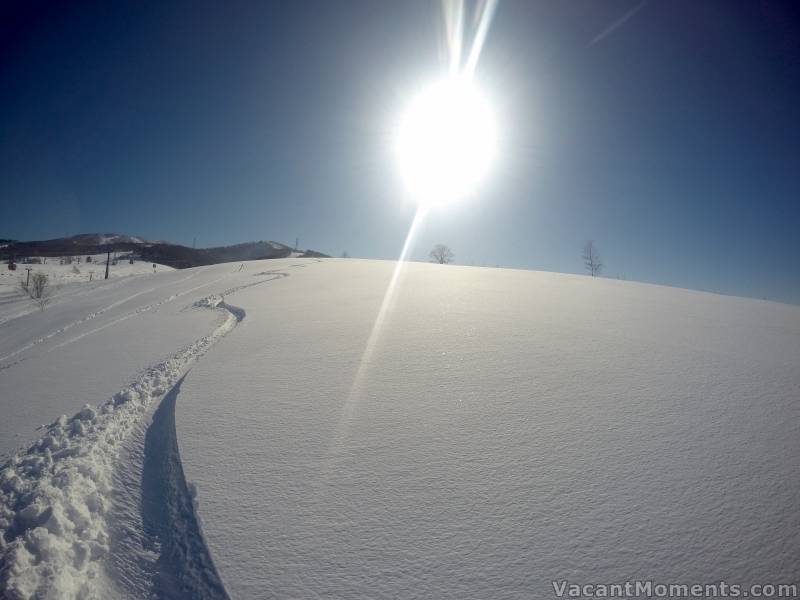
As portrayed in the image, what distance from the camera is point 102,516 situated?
209 centimetres

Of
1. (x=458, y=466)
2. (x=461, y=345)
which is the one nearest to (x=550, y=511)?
(x=458, y=466)

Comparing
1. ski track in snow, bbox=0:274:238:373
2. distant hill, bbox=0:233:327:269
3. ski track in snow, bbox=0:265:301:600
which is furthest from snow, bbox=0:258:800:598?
distant hill, bbox=0:233:327:269

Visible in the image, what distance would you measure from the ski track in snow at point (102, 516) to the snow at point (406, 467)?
0.01 metres

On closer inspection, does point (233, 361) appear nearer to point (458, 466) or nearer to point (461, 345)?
point (461, 345)

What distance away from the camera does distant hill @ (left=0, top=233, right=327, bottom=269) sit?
60.2 metres

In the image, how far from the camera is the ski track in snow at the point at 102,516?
65.1 inches

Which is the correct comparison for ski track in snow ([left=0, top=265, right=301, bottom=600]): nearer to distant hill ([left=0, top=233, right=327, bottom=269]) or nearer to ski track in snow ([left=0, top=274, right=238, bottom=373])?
ski track in snow ([left=0, top=274, right=238, bottom=373])

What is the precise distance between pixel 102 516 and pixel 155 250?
8330cm

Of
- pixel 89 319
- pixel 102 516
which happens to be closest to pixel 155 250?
pixel 89 319

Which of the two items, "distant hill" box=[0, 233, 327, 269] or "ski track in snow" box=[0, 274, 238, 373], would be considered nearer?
"ski track in snow" box=[0, 274, 238, 373]

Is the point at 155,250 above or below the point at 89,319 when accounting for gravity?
above

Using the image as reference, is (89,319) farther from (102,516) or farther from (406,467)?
(406,467)

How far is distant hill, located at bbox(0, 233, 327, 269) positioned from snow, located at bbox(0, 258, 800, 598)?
189 feet

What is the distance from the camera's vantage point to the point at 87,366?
4.91m
